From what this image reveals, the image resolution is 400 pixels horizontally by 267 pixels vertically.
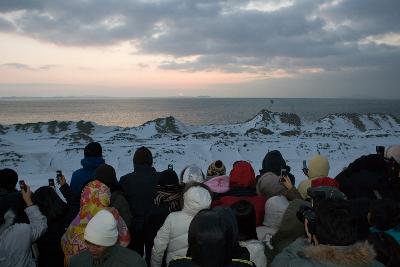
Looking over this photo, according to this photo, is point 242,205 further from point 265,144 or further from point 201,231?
point 265,144

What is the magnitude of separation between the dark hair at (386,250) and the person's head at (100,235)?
2.38 meters

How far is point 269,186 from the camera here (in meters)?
5.39

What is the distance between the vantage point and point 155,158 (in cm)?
1950

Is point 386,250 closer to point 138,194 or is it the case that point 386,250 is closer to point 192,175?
point 192,175

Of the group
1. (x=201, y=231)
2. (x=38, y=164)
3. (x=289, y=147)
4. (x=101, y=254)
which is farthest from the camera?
(x=289, y=147)

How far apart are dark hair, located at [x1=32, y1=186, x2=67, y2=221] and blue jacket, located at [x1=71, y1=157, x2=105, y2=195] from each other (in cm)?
131

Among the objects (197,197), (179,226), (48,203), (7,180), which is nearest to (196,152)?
(7,180)

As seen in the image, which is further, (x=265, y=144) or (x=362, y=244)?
(x=265, y=144)

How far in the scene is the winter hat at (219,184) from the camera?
5215 mm

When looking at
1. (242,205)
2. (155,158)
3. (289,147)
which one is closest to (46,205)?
(242,205)

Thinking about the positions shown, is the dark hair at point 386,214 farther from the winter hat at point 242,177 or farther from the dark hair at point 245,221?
the winter hat at point 242,177

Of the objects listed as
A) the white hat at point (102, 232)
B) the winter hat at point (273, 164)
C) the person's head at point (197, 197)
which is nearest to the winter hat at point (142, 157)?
the person's head at point (197, 197)

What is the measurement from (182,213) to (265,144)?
63.4ft

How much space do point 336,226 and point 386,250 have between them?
1.22 metres
